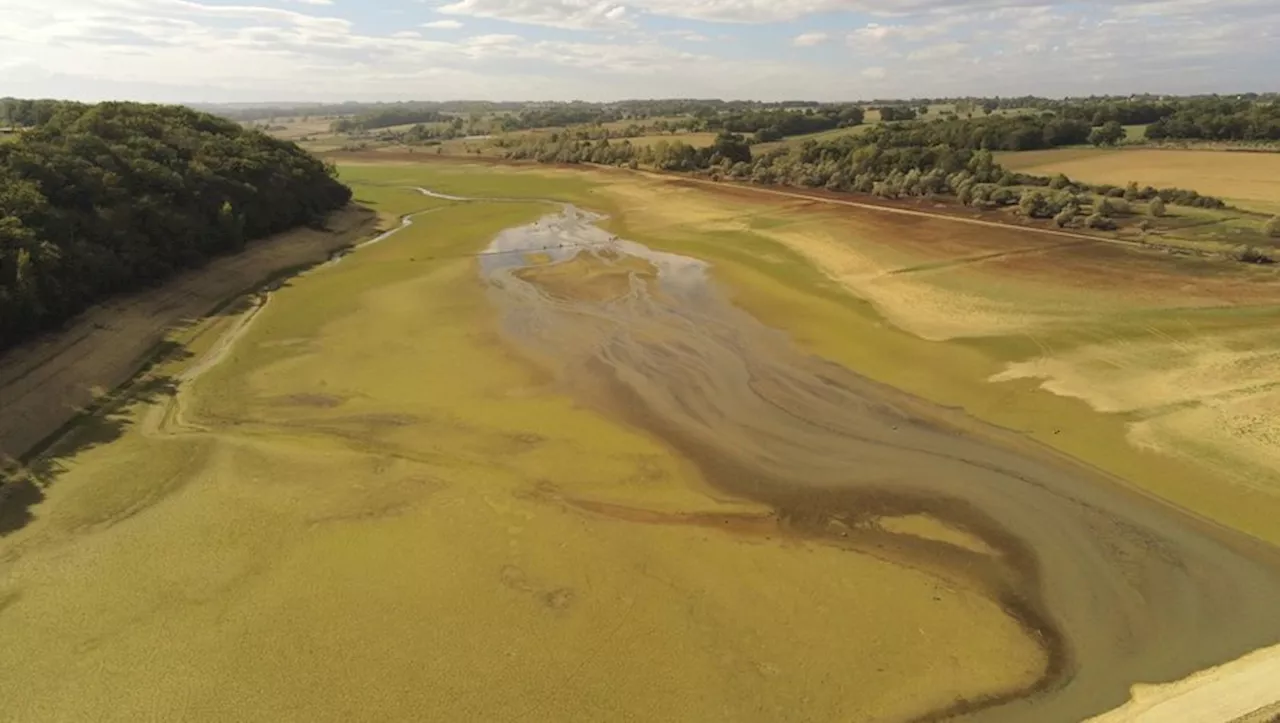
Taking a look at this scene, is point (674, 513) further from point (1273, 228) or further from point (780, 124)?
point (780, 124)

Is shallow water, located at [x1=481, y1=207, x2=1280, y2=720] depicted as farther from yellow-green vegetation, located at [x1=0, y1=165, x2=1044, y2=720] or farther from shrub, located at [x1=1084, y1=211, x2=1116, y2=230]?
shrub, located at [x1=1084, y1=211, x2=1116, y2=230]

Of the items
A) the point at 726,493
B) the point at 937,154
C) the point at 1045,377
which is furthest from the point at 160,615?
the point at 937,154

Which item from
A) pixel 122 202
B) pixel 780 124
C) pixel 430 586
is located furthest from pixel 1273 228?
pixel 780 124

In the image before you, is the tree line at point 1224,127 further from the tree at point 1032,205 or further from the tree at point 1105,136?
the tree at point 1032,205

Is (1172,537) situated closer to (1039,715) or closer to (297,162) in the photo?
(1039,715)

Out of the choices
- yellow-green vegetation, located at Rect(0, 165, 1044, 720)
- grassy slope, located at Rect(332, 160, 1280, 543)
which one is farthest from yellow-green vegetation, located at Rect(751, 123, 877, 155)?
yellow-green vegetation, located at Rect(0, 165, 1044, 720)

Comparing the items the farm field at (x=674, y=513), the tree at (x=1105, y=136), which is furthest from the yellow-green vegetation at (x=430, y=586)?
the tree at (x=1105, y=136)
